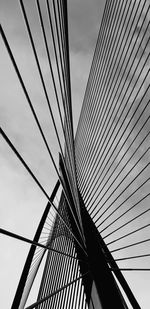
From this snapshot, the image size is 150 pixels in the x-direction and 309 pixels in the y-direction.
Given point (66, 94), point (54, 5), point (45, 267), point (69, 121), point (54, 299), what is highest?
point (45, 267)

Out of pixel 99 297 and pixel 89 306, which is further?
pixel 89 306

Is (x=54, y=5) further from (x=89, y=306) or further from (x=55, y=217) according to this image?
(x=55, y=217)

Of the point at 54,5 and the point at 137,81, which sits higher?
the point at 137,81

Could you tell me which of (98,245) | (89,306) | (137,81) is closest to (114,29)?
(137,81)

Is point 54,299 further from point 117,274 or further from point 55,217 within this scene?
point 55,217

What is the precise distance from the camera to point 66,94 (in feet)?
10.9

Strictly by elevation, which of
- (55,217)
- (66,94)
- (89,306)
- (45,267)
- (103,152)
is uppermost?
(55,217)

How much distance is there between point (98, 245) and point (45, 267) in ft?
16.3

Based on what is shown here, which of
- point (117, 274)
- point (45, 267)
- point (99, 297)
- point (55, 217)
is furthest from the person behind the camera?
point (55, 217)

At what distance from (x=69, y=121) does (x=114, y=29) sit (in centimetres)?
464

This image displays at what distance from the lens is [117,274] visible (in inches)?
241

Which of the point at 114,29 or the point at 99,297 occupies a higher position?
the point at 114,29

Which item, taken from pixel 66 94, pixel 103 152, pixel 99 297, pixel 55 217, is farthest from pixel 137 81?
pixel 55 217

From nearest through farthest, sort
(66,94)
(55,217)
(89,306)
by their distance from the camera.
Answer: (66,94), (89,306), (55,217)
